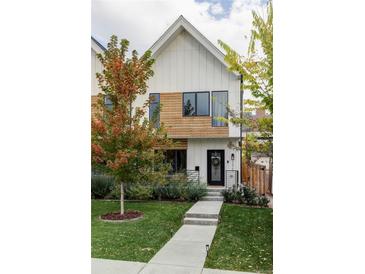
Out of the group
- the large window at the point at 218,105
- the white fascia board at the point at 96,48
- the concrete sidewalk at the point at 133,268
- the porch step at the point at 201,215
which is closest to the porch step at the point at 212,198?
the porch step at the point at 201,215

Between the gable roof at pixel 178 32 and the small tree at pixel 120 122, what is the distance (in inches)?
139

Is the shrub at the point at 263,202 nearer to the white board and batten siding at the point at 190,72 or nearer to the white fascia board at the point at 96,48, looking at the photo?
the white board and batten siding at the point at 190,72

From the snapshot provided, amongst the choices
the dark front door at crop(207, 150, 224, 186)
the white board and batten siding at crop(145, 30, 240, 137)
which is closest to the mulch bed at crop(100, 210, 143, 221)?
the dark front door at crop(207, 150, 224, 186)

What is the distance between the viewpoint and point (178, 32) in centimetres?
920

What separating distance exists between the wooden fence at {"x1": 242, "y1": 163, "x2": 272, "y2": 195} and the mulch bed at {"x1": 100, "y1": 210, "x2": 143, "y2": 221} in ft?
11.9

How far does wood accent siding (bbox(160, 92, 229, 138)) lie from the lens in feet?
29.3

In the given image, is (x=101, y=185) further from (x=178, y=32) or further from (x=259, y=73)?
(x=259, y=73)

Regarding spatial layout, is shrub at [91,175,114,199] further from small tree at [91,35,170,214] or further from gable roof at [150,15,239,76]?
gable roof at [150,15,239,76]

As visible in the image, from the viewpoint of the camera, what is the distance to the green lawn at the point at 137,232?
11.9ft

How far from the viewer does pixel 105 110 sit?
5.69m
